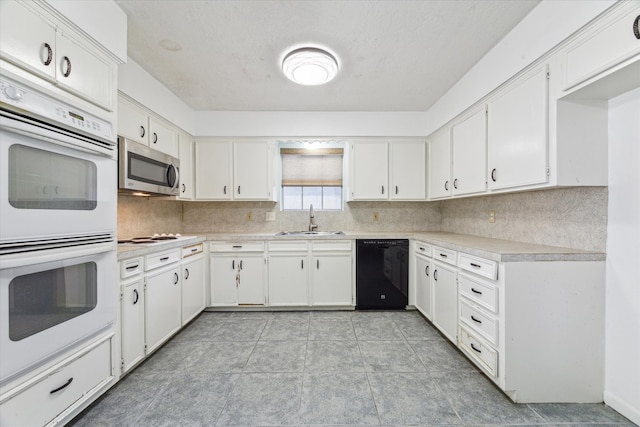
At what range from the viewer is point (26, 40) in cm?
120

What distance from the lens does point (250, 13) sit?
5.82ft

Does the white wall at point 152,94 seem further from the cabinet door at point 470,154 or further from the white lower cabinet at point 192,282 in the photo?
the cabinet door at point 470,154

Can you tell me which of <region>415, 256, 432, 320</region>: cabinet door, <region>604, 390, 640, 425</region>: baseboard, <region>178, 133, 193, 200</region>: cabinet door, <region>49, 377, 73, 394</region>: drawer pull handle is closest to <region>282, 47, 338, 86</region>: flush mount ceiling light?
<region>178, 133, 193, 200</region>: cabinet door

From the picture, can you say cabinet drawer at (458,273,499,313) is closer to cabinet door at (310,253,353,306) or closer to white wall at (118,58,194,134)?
cabinet door at (310,253,353,306)

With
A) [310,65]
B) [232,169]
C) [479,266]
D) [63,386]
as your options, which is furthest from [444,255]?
[63,386]

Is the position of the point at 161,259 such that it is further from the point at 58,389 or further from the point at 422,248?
the point at 422,248

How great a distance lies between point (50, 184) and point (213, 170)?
7.14 ft

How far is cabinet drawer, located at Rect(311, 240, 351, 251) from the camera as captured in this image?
3203mm

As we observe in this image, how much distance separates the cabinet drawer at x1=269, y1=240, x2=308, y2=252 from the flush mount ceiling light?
173cm

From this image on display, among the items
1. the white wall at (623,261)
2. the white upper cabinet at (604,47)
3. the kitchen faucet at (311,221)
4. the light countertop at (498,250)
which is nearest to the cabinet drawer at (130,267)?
the light countertop at (498,250)

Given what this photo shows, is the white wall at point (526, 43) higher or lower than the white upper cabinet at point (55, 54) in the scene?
higher

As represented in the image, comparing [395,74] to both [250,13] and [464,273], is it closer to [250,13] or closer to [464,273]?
[250,13]

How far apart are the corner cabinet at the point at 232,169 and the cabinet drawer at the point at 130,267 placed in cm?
153

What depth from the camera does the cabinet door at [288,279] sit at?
3.19 meters
